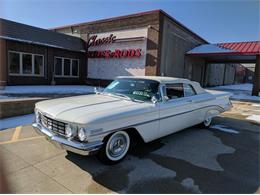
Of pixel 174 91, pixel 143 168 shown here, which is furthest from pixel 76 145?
pixel 174 91

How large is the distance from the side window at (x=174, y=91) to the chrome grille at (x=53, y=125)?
7.73ft

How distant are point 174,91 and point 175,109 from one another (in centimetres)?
54

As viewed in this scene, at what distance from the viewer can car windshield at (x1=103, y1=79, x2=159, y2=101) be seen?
4211 millimetres

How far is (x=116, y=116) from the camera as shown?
10.8 ft

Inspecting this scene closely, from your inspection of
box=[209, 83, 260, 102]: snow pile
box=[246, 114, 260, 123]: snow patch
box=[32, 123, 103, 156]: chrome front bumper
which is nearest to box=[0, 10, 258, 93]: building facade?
box=[209, 83, 260, 102]: snow pile

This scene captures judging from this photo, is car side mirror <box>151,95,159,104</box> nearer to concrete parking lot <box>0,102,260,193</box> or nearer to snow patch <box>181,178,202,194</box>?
concrete parking lot <box>0,102,260,193</box>

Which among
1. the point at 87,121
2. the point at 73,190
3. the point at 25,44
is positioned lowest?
the point at 73,190

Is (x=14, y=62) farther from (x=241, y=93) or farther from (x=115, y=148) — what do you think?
(x=241, y=93)

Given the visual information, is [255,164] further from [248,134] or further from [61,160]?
[61,160]

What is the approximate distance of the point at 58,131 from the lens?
3.33 meters

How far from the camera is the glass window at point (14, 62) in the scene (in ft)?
45.6

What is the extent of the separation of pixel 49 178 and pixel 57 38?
52.6 ft

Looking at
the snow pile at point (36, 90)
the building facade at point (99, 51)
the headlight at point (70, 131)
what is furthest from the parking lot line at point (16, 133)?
the building facade at point (99, 51)

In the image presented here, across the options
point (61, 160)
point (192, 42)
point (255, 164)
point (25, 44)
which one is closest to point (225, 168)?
point (255, 164)
